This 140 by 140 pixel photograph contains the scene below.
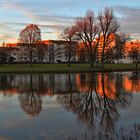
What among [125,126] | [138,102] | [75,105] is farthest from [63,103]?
[125,126]

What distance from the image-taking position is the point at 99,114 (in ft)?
66.0

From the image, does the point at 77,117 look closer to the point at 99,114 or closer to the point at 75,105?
the point at 99,114

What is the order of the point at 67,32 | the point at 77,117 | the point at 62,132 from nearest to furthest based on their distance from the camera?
the point at 62,132, the point at 77,117, the point at 67,32

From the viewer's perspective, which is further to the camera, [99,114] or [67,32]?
[67,32]

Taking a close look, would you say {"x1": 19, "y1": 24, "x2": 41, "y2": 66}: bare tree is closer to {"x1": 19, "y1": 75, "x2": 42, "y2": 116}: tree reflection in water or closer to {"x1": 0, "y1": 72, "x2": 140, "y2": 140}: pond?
{"x1": 19, "y1": 75, "x2": 42, "y2": 116}: tree reflection in water

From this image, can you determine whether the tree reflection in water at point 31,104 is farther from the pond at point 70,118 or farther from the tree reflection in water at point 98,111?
the tree reflection in water at point 98,111

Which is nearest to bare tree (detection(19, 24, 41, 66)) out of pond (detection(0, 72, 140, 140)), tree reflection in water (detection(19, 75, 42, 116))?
tree reflection in water (detection(19, 75, 42, 116))

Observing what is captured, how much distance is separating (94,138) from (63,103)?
1168 cm

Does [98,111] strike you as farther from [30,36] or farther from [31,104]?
[30,36]

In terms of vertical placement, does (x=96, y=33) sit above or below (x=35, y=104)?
above

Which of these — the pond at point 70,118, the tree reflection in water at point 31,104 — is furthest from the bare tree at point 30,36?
the pond at point 70,118

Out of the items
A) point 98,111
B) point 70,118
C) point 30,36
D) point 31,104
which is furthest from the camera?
point 30,36

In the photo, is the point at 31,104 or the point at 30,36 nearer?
the point at 31,104

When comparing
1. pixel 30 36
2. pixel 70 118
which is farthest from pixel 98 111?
pixel 30 36
